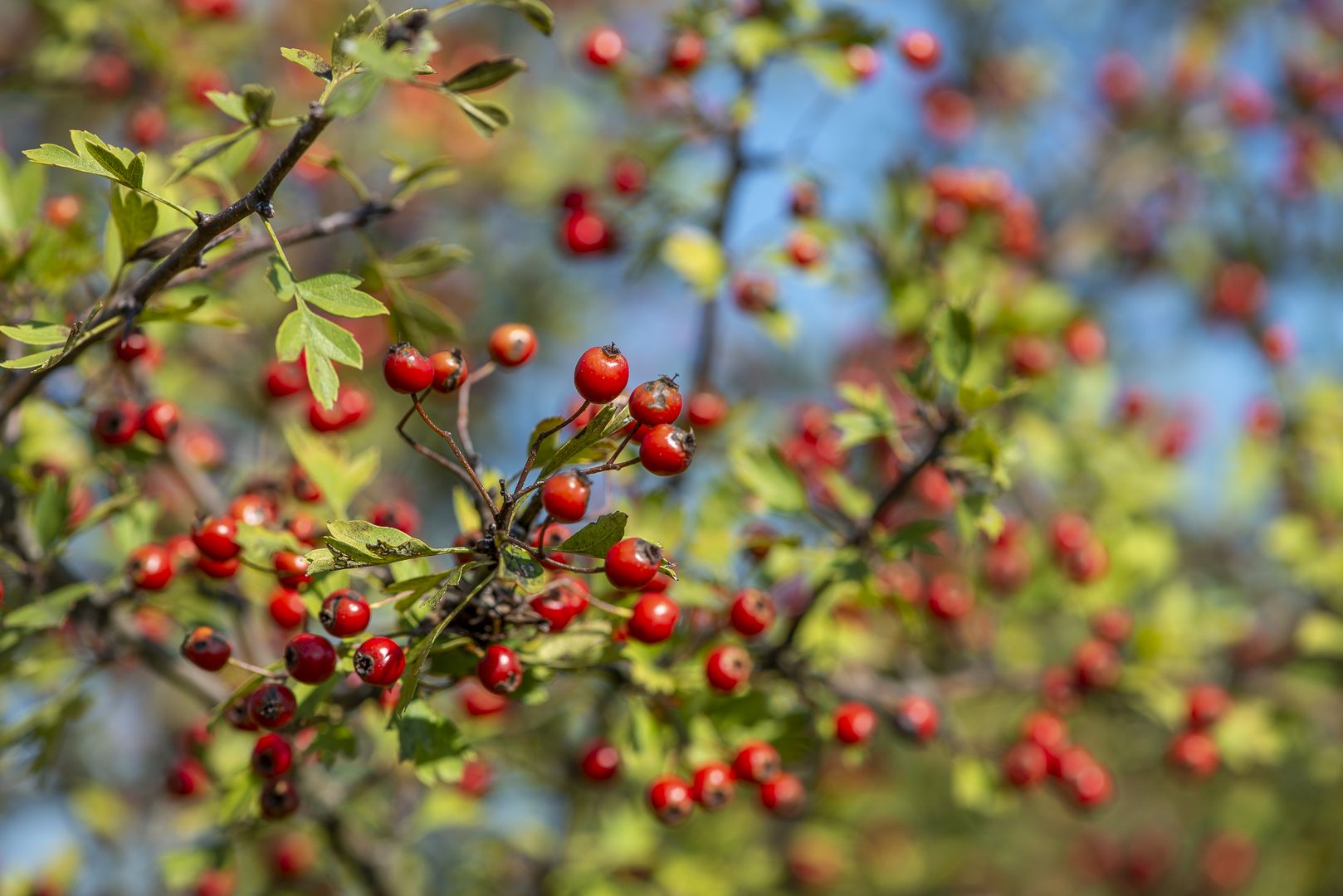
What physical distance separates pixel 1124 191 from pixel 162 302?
6.41 m

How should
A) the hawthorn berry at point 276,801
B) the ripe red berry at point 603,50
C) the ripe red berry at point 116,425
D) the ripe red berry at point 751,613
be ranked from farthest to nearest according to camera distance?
the ripe red berry at point 603,50 → the ripe red berry at point 116,425 → the ripe red berry at point 751,613 → the hawthorn berry at point 276,801

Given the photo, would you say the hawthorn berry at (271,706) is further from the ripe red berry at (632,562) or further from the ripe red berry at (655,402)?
the ripe red berry at (655,402)

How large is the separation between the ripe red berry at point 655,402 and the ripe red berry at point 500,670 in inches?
24.5

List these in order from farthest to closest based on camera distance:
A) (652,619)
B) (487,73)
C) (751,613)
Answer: (751,613) < (652,619) < (487,73)

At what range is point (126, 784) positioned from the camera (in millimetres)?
5375

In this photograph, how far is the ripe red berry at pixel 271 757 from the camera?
2430mm

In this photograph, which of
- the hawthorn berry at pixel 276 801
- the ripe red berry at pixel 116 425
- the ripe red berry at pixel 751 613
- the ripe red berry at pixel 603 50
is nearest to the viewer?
the hawthorn berry at pixel 276 801

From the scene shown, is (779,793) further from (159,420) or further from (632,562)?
(159,420)

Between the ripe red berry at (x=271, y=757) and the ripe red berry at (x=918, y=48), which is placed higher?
the ripe red berry at (x=918, y=48)

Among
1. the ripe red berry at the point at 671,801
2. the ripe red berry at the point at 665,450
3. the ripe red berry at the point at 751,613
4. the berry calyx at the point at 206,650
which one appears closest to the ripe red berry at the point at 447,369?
the ripe red berry at the point at 665,450

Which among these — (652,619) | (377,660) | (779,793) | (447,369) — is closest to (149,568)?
(377,660)

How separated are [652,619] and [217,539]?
108 centimetres

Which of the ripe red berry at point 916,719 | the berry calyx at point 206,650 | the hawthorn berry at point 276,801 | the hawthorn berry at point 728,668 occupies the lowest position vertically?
the ripe red berry at point 916,719

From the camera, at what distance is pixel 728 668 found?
2.65 m
